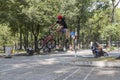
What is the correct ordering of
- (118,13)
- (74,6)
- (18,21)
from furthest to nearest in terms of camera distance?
1. (118,13)
2. (74,6)
3. (18,21)

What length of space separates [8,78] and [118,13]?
104m

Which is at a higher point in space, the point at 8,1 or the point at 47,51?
the point at 8,1

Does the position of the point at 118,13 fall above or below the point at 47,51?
above

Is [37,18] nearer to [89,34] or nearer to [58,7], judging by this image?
[58,7]

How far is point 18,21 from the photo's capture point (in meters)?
52.0

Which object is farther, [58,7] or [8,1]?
[58,7]

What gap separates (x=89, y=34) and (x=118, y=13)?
18.1m

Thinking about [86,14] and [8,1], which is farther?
[86,14]

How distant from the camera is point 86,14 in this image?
7081 cm

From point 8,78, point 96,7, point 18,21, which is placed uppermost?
point 96,7

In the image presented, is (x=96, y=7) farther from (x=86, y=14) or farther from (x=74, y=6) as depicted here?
(x=74, y=6)

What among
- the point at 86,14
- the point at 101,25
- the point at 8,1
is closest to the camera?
the point at 8,1

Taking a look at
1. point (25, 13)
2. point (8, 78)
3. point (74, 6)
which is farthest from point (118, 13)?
point (8, 78)

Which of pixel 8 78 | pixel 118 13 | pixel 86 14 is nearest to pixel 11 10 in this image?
pixel 86 14
